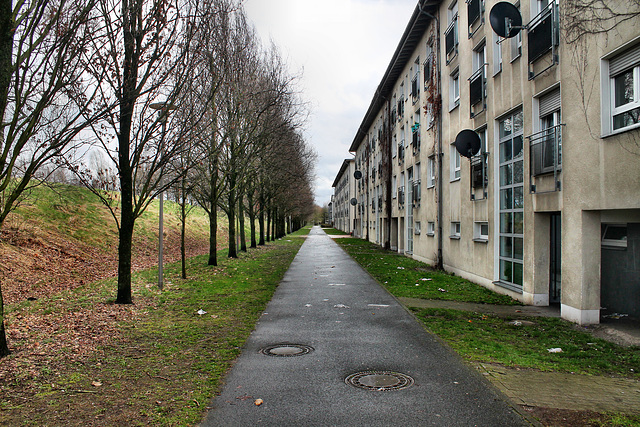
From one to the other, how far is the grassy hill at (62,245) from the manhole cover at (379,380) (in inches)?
225

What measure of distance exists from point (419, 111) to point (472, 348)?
1785cm

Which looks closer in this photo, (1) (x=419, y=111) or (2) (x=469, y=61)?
(2) (x=469, y=61)

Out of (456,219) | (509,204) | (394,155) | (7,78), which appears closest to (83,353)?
(7,78)

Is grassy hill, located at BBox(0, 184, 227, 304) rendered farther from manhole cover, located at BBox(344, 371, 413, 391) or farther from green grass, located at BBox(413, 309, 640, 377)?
green grass, located at BBox(413, 309, 640, 377)

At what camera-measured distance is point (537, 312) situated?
376 inches

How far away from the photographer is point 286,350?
6.44 metres

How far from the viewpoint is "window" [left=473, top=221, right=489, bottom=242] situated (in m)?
13.9

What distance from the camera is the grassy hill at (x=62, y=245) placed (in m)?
13.0

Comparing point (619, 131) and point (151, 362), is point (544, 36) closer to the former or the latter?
point (619, 131)

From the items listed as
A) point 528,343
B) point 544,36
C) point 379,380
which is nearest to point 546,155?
point 544,36

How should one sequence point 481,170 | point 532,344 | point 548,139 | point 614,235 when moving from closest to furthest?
point 532,344, point 614,235, point 548,139, point 481,170

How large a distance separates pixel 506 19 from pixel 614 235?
558 cm

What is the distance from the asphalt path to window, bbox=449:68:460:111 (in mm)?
10463

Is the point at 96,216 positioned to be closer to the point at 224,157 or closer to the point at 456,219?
the point at 224,157
